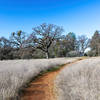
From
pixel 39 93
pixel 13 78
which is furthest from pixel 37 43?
pixel 39 93

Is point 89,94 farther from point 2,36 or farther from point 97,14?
point 2,36

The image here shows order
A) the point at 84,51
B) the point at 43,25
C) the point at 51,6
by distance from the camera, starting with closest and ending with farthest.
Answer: the point at 51,6
the point at 43,25
the point at 84,51

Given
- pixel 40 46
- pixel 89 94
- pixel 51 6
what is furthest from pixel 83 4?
pixel 89 94

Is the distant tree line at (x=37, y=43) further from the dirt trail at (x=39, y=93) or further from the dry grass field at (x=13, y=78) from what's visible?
the dirt trail at (x=39, y=93)

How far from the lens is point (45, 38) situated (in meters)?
20.6

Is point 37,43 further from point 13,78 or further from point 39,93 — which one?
point 39,93

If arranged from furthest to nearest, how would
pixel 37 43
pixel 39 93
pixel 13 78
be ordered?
pixel 37 43
pixel 13 78
pixel 39 93

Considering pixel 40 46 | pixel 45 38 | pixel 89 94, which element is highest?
pixel 45 38

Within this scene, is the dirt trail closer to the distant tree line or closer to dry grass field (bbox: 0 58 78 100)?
dry grass field (bbox: 0 58 78 100)

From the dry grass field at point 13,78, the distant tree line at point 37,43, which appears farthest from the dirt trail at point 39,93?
the distant tree line at point 37,43

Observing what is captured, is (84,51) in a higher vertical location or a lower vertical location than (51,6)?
lower

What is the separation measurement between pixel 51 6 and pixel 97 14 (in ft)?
28.7

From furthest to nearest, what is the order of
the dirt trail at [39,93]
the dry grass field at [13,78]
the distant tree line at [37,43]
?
1. the distant tree line at [37,43]
2. the dirt trail at [39,93]
3. the dry grass field at [13,78]

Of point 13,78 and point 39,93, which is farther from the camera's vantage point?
point 13,78
